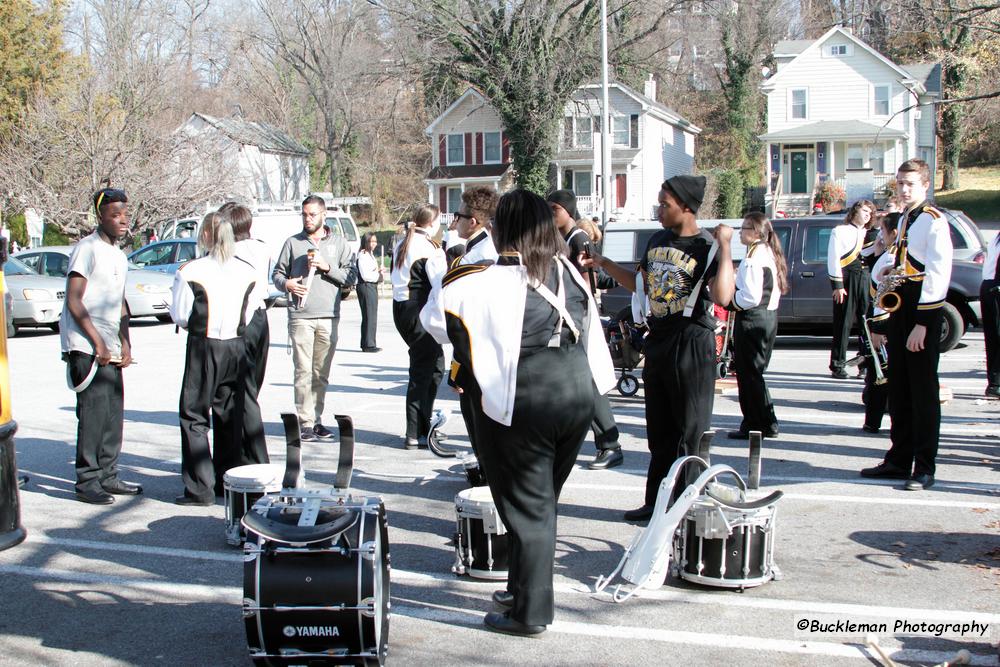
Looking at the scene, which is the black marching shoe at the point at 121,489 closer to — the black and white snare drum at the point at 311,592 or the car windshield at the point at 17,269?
the black and white snare drum at the point at 311,592

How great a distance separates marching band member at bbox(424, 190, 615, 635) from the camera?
175 inches

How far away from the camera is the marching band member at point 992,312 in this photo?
10.5 meters

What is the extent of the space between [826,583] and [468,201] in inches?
134

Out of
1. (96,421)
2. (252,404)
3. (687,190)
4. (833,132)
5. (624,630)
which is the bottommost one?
(624,630)

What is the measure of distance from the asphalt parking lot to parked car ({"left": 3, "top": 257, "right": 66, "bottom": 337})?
34.5 feet

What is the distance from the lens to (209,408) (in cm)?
699

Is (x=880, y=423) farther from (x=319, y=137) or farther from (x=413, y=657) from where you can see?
(x=319, y=137)

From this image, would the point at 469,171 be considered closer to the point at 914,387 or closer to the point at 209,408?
the point at 209,408

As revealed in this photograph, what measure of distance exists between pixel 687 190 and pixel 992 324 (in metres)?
6.17

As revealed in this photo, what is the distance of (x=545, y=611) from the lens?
461cm

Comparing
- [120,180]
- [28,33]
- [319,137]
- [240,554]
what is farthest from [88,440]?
[319,137]

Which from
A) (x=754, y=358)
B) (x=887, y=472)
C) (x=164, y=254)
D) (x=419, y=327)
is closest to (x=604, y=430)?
(x=754, y=358)

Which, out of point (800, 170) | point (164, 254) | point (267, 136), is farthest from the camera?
point (267, 136)

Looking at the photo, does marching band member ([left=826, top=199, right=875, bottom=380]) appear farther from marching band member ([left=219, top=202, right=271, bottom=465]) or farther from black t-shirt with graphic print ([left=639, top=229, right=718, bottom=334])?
marching band member ([left=219, top=202, right=271, bottom=465])
